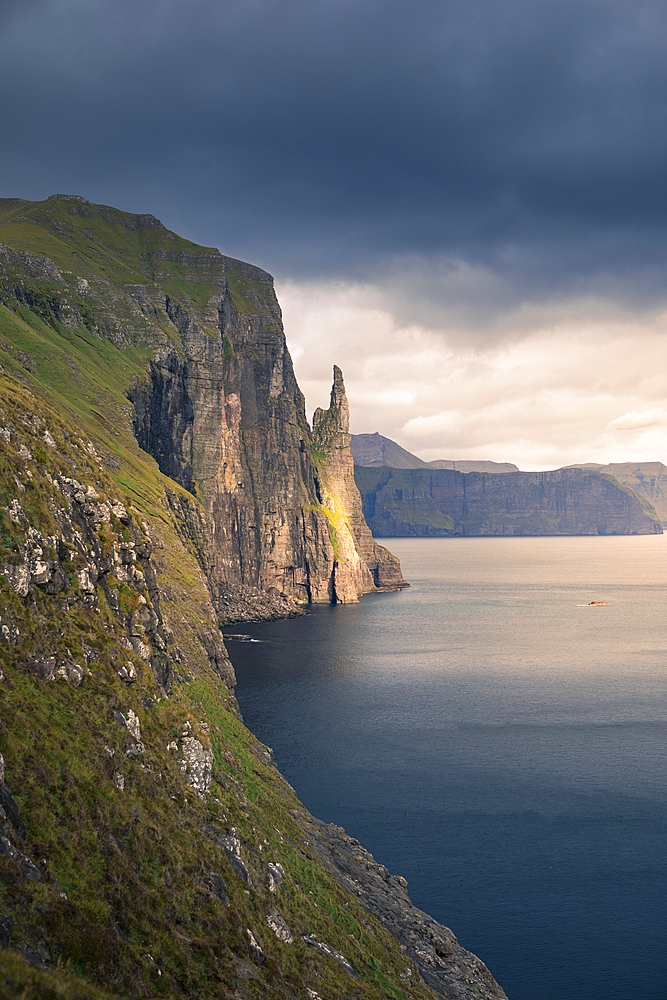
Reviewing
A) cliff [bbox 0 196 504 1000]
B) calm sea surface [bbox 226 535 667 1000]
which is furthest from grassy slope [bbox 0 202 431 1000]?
calm sea surface [bbox 226 535 667 1000]

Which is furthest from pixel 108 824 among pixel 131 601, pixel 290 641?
pixel 290 641

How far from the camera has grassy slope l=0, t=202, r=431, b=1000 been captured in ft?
57.4

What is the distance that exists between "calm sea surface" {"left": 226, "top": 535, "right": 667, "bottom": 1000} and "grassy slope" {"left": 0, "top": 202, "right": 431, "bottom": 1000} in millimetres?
20250

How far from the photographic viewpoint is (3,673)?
23562mm

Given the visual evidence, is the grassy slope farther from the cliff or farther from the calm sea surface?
the calm sea surface

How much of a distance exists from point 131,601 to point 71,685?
8.99 m

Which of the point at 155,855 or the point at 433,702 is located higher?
the point at 155,855

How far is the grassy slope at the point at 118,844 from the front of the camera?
17500 millimetres

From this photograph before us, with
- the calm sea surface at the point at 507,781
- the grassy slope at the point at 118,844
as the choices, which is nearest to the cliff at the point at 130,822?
the grassy slope at the point at 118,844

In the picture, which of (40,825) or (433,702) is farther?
(433,702)

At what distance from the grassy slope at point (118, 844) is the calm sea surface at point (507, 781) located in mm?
20250

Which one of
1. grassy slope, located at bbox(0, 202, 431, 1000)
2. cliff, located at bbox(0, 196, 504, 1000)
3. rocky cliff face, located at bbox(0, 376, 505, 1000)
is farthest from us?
cliff, located at bbox(0, 196, 504, 1000)

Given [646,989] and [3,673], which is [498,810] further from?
[3,673]

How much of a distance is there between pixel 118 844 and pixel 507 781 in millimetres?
68335
